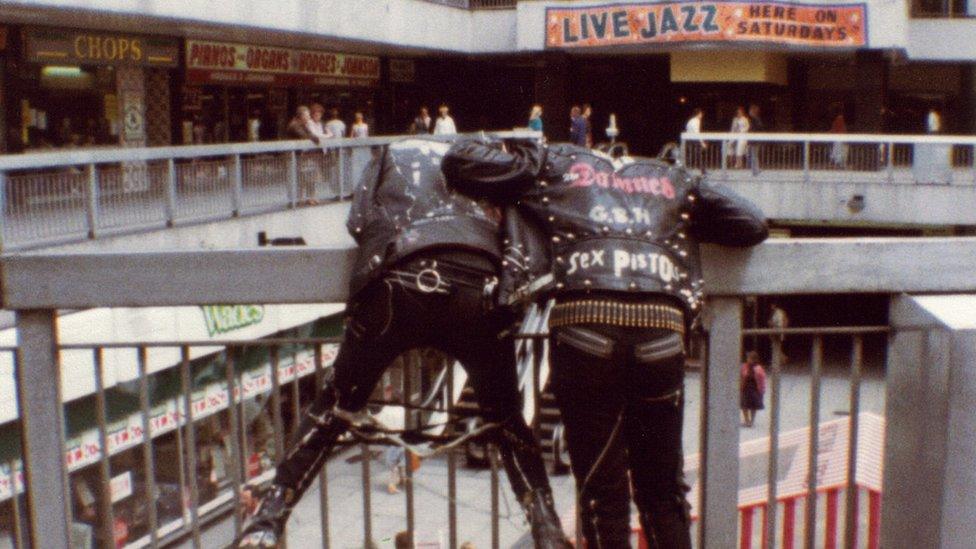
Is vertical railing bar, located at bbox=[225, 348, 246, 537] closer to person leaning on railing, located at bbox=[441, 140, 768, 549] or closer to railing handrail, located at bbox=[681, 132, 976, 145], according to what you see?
person leaning on railing, located at bbox=[441, 140, 768, 549]

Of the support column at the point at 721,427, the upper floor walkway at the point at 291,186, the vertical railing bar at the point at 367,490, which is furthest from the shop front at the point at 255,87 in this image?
the support column at the point at 721,427

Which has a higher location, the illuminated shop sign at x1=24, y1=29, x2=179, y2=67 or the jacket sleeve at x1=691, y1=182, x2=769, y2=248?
the illuminated shop sign at x1=24, y1=29, x2=179, y2=67

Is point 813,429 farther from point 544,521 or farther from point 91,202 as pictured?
point 91,202

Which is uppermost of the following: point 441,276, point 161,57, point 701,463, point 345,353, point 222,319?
point 161,57

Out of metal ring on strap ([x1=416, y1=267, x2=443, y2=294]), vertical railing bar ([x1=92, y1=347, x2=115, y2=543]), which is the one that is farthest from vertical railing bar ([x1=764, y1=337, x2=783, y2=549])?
vertical railing bar ([x1=92, y1=347, x2=115, y2=543])

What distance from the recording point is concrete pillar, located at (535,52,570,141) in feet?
101

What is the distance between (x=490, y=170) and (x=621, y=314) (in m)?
0.57

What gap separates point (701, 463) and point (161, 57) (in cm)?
1941

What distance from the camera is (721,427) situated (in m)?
3.95

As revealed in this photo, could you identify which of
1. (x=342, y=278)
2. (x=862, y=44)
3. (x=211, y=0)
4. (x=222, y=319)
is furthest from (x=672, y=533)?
(x=862, y=44)

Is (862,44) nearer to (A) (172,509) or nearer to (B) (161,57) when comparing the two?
(B) (161,57)

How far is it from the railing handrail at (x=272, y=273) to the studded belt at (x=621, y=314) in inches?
22.3

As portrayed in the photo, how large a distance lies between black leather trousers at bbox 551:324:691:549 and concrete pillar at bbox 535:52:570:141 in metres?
27.5

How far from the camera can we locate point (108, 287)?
3.83 meters
